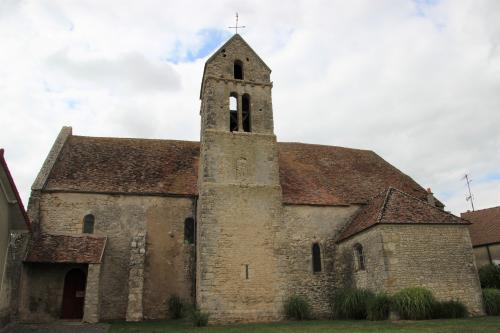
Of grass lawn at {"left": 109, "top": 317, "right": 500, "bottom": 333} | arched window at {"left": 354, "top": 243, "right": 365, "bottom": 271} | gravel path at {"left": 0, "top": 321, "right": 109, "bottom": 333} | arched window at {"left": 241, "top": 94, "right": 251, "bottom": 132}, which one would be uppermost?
arched window at {"left": 241, "top": 94, "right": 251, "bottom": 132}

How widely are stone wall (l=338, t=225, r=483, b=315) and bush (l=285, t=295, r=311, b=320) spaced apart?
2752mm

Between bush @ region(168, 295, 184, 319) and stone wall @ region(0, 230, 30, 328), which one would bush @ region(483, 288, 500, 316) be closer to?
bush @ region(168, 295, 184, 319)

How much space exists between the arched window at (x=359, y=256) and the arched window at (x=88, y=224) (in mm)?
11689

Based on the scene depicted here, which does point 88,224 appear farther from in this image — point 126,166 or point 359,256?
point 359,256

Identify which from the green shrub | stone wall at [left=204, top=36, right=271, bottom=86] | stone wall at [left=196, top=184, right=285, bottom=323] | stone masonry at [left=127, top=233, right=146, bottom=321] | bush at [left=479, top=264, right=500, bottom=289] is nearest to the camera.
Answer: the green shrub

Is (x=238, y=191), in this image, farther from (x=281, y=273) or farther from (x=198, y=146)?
(x=198, y=146)

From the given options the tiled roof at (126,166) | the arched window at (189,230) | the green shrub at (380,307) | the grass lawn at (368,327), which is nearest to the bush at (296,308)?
the grass lawn at (368,327)

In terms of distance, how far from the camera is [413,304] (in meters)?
14.2

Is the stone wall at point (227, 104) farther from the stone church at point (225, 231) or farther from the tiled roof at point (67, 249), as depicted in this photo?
the tiled roof at point (67, 249)

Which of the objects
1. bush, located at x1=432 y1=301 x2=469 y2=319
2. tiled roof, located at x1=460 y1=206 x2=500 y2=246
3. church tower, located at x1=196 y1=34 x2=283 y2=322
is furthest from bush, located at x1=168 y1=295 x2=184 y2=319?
tiled roof, located at x1=460 y1=206 x2=500 y2=246

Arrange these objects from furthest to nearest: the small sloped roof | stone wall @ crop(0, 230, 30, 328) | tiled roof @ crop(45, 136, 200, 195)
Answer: tiled roof @ crop(45, 136, 200, 195) < stone wall @ crop(0, 230, 30, 328) < the small sloped roof

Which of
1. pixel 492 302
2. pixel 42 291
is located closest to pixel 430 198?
pixel 492 302

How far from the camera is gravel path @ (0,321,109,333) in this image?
1362 cm

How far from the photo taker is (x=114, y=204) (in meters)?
19.0
